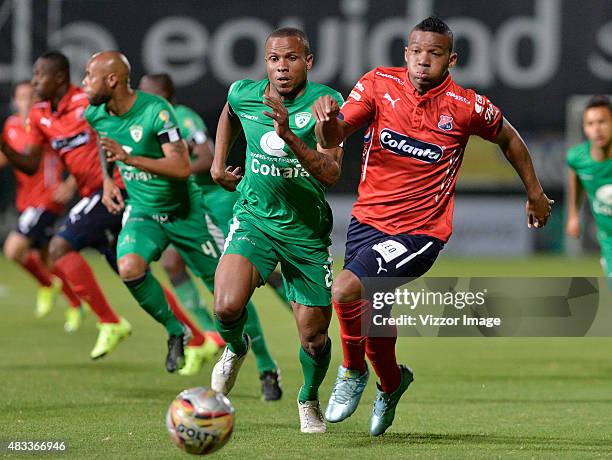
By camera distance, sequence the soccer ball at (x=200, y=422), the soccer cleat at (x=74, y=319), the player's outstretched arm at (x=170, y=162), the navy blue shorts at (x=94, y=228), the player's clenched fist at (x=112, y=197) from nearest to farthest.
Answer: the soccer ball at (x=200, y=422) < the player's outstretched arm at (x=170, y=162) < the player's clenched fist at (x=112, y=197) < the navy blue shorts at (x=94, y=228) < the soccer cleat at (x=74, y=319)

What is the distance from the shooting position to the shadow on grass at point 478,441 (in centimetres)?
664

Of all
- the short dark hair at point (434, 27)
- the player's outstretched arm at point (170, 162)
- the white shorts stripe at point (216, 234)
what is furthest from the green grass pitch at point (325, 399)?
the short dark hair at point (434, 27)

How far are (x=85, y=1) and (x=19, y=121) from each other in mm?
7173

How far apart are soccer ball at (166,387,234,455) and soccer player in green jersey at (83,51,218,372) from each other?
9.10 ft

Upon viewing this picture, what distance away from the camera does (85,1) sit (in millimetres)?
21062

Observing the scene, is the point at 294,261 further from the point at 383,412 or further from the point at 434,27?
the point at 434,27

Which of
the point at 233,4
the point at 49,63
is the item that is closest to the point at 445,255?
the point at 233,4

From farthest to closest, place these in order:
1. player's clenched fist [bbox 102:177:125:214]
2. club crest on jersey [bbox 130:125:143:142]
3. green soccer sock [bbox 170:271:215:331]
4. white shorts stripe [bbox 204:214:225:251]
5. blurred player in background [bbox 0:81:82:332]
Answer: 1. blurred player in background [bbox 0:81:82:332]
2. green soccer sock [bbox 170:271:215:331]
3. white shorts stripe [bbox 204:214:225:251]
4. club crest on jersey [bbox 130:125:143:142]
5. player's clenched fist [bbox 102:177:125:214]

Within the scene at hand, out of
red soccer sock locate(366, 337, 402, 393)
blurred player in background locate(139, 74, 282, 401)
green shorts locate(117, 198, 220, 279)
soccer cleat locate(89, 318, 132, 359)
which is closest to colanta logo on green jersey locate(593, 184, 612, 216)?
blurred player in background locate(139, 74, 282, 401)

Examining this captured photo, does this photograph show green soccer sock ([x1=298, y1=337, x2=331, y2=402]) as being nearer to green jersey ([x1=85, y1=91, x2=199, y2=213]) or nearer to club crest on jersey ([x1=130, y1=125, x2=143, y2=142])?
green jersey ([x1=85, y1=91, x2=199, y2=213])

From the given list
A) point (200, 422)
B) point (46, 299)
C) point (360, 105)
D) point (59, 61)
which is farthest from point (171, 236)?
point (46, 299)

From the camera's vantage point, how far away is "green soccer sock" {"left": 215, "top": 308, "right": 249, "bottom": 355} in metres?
7.02

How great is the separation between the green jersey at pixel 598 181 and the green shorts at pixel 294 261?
4.34m

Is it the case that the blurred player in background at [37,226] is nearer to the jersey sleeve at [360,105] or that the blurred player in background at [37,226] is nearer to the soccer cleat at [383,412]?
the soccer cleat at [383,412]
